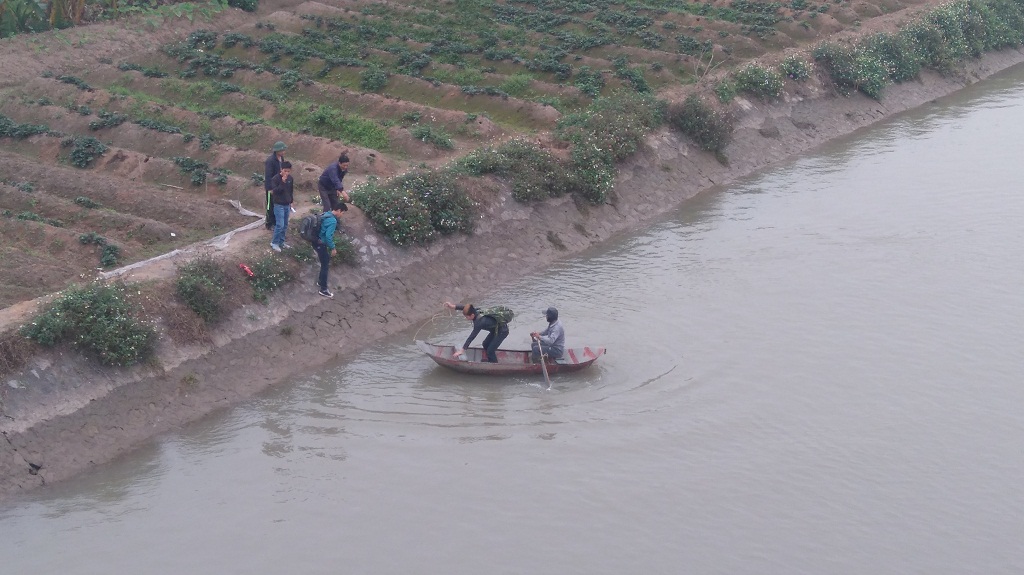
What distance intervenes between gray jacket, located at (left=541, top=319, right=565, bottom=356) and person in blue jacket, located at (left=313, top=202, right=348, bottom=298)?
13.0 feet

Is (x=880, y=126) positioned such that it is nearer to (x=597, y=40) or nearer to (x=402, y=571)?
(x=597, y=40)

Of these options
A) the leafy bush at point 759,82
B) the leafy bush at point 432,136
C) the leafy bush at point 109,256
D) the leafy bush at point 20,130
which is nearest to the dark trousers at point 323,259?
the leafy bush at point 109,256

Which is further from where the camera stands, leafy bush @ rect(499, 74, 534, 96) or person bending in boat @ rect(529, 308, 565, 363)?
leafy bush @ rect(499, 74, 534, 96)

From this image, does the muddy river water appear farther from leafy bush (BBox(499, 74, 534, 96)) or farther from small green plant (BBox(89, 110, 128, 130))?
small green plant (BBox(89, 110, 128, 130))

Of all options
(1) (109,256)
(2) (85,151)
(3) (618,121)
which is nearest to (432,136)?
(3) (618,121)

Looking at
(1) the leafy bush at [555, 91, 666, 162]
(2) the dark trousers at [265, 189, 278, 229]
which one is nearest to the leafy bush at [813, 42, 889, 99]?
(1) the leafy bush at [555, 91, 666, 162]

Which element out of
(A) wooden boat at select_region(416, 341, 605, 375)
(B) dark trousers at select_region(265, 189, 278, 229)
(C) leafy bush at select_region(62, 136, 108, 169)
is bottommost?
(A) wooden boat at select_region(416, 341, 605, 375)

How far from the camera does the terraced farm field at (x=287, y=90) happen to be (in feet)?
64.6

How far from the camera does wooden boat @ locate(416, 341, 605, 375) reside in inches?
631

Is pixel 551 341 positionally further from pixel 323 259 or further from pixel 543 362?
pixel 323 259

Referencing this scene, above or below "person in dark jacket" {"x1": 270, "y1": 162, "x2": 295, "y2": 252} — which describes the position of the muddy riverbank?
below

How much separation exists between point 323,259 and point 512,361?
145 inches

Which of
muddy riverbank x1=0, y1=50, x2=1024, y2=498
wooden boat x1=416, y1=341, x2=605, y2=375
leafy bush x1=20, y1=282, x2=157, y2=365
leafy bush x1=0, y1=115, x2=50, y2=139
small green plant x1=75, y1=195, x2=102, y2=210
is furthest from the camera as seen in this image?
leafy bush x1=0, y1=115, x2=50, y2=139

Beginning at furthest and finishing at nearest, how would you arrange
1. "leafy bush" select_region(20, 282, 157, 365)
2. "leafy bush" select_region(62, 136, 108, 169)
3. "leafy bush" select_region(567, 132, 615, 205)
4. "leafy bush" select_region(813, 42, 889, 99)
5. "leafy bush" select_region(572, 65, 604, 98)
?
"leafy bush" select_region(813, 42, 889, 99) → "leafy bush" select_region(572, 65, 604, 98) → "leafy bush" select_region(567, 132, 615, 205) → "leafy bush" select_region(62, 136, 108, 169) → "leafy bush" select_region(20, 282, 157, 365)
